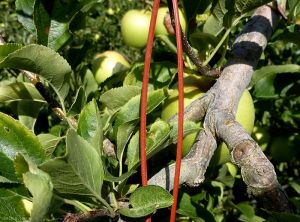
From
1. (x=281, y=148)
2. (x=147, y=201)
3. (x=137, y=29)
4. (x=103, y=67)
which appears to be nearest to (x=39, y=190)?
(x=147, y=201)

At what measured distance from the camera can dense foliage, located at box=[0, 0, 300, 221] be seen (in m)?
0.62

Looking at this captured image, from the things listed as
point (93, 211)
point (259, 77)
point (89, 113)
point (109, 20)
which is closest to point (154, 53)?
point (259, 77)

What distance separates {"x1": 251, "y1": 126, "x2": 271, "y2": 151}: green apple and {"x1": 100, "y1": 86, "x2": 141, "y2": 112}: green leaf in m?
0.61

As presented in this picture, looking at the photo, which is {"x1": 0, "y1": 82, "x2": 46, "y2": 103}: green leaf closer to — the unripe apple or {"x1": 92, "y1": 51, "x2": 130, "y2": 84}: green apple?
the unripe apple

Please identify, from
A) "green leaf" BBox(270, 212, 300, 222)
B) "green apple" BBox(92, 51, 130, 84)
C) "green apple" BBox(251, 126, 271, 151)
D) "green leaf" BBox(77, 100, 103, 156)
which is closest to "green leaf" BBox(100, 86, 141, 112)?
"green leaf" BBox(77, 100, 103, 156)

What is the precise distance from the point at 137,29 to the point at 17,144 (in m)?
1.04

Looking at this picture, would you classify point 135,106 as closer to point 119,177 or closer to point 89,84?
point 119,177

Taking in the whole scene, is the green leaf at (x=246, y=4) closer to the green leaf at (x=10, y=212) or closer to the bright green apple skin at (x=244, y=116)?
the bright green apple skin at (x=244, y=116)

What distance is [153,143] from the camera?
727 millimetres

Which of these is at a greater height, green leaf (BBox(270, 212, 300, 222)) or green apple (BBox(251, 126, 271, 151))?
green leaf (BBox(270, 212, 300, 222))

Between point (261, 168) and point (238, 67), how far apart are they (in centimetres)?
37

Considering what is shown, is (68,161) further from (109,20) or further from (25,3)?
(109,20)

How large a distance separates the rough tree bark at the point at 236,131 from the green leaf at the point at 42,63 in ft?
0.69

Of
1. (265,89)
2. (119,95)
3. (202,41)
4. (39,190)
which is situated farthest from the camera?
(265,89)
